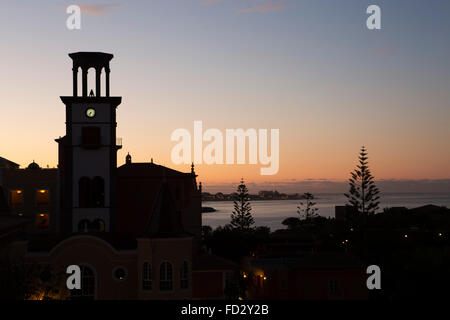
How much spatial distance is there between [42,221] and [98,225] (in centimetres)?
902

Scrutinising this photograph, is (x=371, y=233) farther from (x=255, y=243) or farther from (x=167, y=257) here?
(x=167, y=257)

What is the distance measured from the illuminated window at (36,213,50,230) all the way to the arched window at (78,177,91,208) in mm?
8170

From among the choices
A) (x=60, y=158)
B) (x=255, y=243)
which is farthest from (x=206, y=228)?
(x=60, y=158)

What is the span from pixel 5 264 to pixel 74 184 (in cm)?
3622

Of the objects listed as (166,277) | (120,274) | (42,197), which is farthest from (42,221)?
(166,277)

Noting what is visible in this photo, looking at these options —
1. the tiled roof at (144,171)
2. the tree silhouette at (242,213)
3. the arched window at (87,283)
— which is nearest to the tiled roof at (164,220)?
the arched window at (87,283)

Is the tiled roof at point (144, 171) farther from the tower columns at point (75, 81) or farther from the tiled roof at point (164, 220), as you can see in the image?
the tiled roof at point (164, 220)

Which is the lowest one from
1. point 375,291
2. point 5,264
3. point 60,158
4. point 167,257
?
point 375,291

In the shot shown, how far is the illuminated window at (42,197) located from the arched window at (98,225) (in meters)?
8.26

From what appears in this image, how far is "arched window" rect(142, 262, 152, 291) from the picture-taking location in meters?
42.5

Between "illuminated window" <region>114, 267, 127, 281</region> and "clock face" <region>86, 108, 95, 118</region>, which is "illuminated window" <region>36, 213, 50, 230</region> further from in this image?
"illuminated window" <region>114, 267, 127, 281</region>

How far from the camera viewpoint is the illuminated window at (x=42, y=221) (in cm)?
5834
